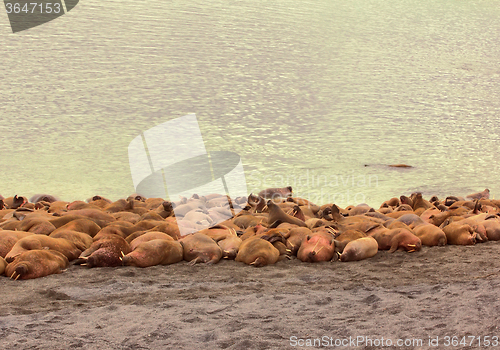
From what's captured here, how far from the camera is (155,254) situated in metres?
4.80

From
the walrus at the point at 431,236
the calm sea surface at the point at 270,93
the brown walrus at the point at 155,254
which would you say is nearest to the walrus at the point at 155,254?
the brown walrus at the point at 155,254

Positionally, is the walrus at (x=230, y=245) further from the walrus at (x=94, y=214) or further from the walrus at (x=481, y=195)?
the walrus at (x=481, y=195)

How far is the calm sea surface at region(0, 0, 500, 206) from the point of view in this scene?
31.4 feet

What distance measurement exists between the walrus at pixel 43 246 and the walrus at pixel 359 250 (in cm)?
246

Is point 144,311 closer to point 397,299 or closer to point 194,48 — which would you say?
point 397,299

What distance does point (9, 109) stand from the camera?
39.9 feet

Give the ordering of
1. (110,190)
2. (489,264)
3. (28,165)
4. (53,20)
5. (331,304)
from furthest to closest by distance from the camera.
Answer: (53,20), (28,165), (110,190), (489,264), (331,304)

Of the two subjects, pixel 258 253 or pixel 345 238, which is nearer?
pixel 258 253

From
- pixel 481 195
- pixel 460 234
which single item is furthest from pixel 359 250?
pixel 481 195

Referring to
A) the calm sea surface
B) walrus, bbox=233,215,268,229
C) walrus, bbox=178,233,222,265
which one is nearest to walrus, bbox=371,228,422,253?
walrus, bbox=233,215,268,229

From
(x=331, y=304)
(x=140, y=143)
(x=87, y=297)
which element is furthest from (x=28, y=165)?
(x=331, y=304)

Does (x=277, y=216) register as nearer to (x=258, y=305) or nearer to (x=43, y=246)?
(x=258, y=305)

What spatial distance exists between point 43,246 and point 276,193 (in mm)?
4020

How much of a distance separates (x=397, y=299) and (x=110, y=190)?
6.03m
